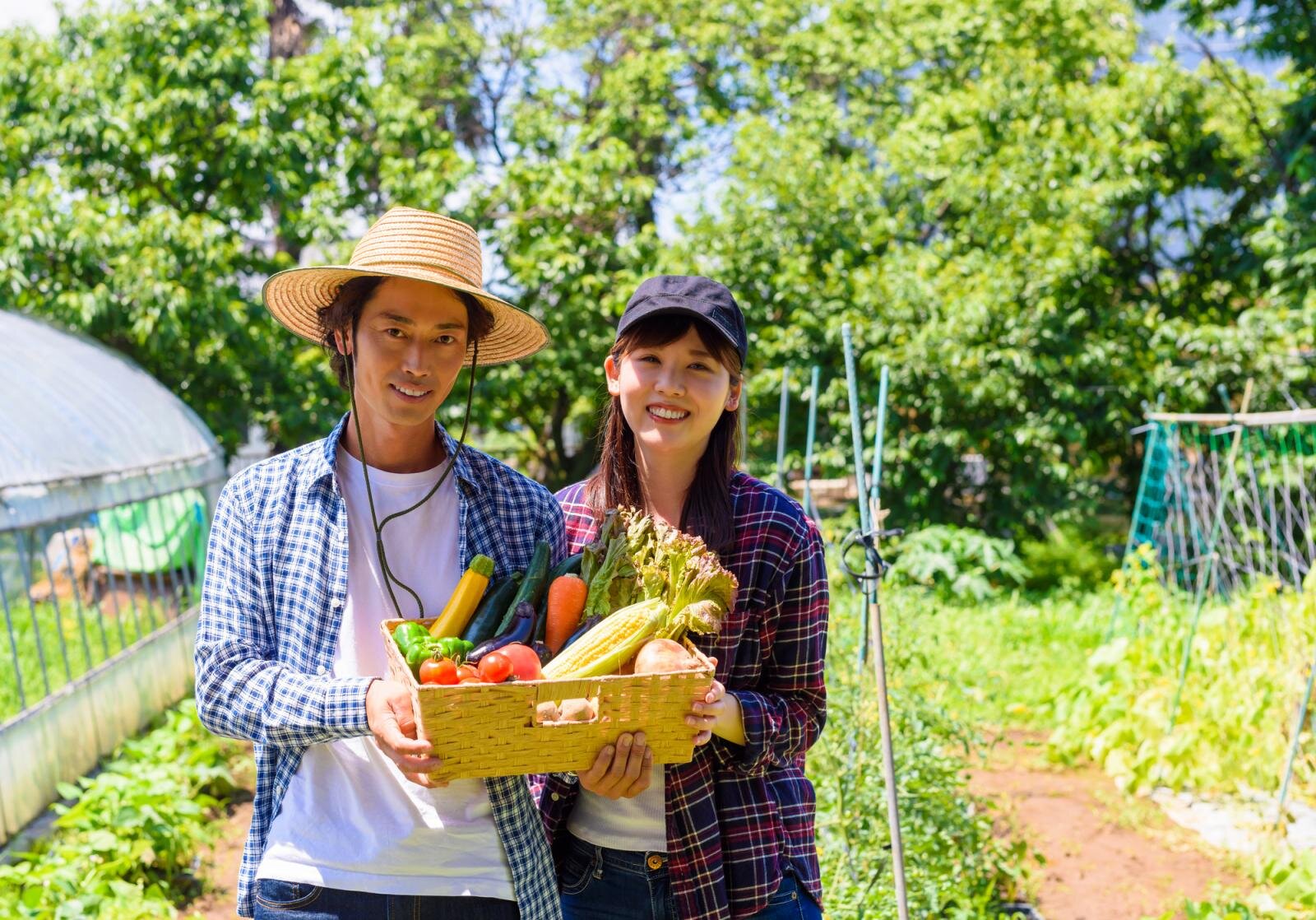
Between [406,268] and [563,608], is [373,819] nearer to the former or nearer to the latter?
[563,608]

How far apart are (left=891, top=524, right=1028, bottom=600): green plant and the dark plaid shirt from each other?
7.56 metres

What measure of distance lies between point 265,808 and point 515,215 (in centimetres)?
920

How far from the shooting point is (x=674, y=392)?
193 cm

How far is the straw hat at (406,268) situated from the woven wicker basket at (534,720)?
58cm

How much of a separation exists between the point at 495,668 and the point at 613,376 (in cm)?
69

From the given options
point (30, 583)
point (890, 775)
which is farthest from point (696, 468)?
point (30, 583)

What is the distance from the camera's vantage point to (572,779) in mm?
1949

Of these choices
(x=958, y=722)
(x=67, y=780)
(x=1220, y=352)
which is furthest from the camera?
(x=1220, y=352)

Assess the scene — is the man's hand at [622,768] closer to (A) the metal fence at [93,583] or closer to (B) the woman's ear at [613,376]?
(B) the woman's ear at [613,376]

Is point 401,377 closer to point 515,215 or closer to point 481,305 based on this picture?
point 481,305

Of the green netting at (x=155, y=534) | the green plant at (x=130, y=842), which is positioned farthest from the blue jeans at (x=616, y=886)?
the green netting at (x=155, y=534)

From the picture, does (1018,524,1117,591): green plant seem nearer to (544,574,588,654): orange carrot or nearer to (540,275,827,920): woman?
(540,275,827,920): woman

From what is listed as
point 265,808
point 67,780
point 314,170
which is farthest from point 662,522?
point 314,170

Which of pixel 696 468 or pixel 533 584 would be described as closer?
pixel 533 584
